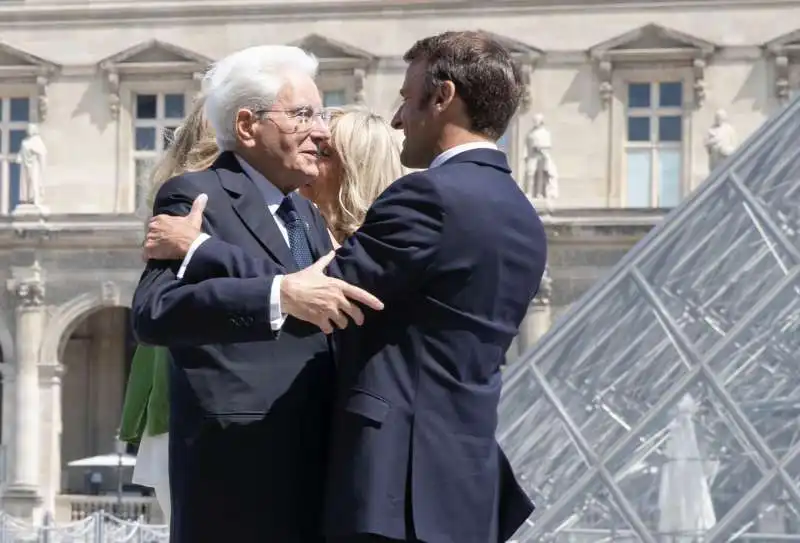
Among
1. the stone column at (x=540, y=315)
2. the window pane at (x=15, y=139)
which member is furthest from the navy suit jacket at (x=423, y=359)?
the window pane at (x=15, y=139)

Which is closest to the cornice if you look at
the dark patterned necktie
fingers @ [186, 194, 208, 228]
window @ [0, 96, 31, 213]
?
window @ [0, 96, 31, 213]

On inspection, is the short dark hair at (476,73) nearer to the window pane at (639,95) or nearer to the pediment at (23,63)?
the window pane at (639,95)

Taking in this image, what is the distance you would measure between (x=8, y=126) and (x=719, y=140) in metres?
9.07

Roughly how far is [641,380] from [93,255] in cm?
Result: 1836

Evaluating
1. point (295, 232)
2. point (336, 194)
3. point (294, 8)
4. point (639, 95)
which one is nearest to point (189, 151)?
point (336, 194)

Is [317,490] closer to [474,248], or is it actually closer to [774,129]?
[474,248]

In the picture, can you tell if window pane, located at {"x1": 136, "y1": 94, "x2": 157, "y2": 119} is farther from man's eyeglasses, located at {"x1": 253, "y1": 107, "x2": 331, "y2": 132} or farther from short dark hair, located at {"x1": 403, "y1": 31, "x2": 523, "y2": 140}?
short dark hair, located at {"x1": 403, "y1": 31, "x2": 523, "y2": 140}

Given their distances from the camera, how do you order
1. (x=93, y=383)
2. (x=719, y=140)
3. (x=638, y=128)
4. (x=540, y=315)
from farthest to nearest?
(x=93, y=383)
(x=638, y=128)
(x=540, y=315)
(x=719, y=140)

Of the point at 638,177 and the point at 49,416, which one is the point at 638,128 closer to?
the point at 638,177

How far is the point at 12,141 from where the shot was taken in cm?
2709

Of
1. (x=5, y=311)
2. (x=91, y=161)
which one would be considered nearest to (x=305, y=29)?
(x=91, y=161)

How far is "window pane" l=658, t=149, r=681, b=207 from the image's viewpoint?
Result: 25844 mm

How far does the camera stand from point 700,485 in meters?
8.09

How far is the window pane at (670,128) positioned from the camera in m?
25.7
